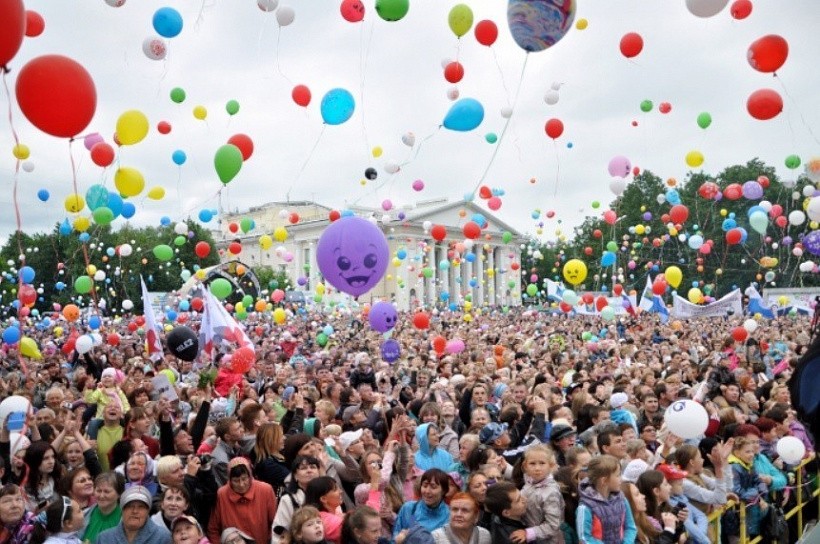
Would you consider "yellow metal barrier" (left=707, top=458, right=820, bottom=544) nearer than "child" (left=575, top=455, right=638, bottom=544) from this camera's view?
No

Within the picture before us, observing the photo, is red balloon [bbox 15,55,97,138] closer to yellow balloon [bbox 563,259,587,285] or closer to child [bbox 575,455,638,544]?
child [bbox 575,455,638,544]

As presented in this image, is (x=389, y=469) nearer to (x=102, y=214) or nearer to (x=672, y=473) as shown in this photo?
(x=672, y=473)

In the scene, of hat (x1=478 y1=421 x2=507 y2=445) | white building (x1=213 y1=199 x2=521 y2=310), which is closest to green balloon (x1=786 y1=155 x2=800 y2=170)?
hat (x1=478 y1=421 x2=507 y2=445)

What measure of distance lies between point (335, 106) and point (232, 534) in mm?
6550

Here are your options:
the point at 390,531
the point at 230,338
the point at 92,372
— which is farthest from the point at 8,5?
the point at 92,372

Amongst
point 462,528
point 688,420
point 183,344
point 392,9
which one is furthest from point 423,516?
point 183,344

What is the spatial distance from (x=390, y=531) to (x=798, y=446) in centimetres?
346

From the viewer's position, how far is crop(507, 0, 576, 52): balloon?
636cm

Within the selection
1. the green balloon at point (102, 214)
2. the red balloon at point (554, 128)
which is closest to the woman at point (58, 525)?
the green balloon at point (102, 214)

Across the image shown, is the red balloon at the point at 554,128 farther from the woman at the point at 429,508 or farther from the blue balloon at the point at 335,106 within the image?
the woman at the point at 429,508

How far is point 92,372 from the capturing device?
44.5 feet

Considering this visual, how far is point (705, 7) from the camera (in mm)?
6887

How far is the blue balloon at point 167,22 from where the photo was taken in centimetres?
834

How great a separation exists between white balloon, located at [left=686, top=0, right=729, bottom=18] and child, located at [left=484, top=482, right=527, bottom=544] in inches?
181
